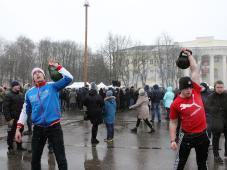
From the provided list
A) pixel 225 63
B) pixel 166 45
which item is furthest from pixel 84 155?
pixel 225 63

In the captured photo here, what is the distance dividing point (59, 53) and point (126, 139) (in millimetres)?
63071

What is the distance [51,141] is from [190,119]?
206cm

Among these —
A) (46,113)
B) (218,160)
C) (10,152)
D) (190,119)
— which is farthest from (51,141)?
(10,152)

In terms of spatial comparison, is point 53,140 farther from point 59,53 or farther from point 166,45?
point 59,53

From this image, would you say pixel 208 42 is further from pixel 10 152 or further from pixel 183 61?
pixel 183 61

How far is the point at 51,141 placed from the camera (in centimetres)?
618

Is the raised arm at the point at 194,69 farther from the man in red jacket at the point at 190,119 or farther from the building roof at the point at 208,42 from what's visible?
the building roof at the point at 208,42

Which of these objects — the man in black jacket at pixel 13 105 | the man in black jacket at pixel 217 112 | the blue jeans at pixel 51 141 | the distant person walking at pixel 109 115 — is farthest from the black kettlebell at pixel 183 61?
the distant person walking at pixel 109 115

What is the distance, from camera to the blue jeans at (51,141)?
6012mm

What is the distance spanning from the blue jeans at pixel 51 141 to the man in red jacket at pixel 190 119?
1.59 metres

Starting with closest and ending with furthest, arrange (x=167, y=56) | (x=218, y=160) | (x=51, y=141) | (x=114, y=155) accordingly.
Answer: (x=51, y=141) < (x=218, y=160) < (x=114, y=155) < (x=167, y=56)

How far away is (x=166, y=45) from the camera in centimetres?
6003

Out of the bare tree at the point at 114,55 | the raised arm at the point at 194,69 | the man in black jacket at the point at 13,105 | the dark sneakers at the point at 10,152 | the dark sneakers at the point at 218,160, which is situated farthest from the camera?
the bare tree at the point at 114,55

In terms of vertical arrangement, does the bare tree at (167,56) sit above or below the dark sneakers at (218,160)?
above
